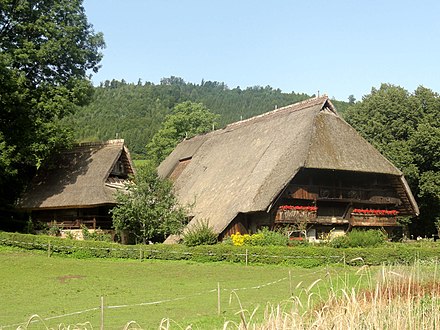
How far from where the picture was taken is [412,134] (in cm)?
4900

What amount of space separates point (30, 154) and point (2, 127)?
7.86 feet

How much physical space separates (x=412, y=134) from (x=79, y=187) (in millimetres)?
27222

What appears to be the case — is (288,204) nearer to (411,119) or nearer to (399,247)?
(399,247)

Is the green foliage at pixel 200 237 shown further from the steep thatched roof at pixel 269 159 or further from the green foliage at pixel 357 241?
the green foliage at pixel 357 241

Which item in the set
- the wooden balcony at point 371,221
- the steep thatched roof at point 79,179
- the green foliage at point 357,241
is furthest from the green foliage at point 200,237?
the wooden balcony at point 371,221

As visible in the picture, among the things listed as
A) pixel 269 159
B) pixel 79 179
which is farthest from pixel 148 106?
pixel 269 159

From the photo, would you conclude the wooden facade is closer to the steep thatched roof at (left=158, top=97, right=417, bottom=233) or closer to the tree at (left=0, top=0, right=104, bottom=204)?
the steep thatched roof at (left=158, top=97, right=417, bottom=233)

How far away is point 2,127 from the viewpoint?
3594 cm

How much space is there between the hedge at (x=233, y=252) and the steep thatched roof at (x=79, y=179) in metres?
5.48

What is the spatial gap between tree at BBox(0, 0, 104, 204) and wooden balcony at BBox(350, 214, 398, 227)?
18649mm

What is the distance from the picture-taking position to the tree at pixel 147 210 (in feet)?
113

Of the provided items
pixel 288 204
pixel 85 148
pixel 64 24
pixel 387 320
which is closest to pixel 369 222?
pixel 288 204

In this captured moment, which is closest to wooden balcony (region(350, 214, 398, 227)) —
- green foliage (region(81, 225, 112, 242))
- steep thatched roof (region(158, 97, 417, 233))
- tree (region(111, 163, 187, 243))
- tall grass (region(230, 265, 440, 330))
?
steep thatched roof (region(158, 97, 417, 233))

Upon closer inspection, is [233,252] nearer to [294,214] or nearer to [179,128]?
[294,214]
